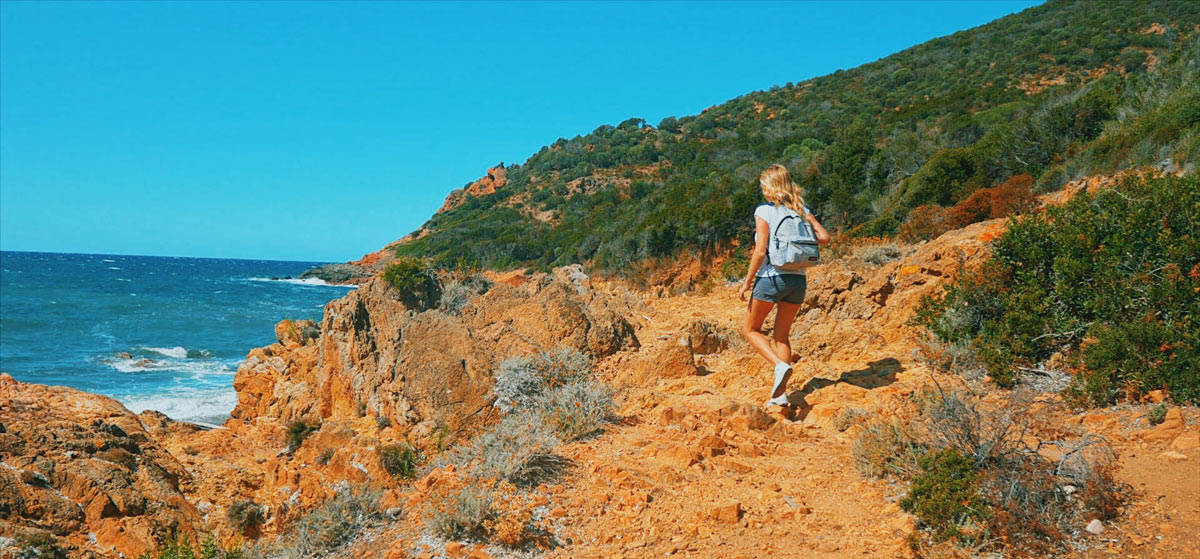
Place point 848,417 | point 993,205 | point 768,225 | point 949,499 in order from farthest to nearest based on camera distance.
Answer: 1. point 993,205
2. point 768,225
3. point 848,417
4. point 949,499

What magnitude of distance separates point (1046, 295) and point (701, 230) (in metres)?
9.83

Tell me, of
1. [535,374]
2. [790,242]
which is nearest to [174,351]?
[535,374]

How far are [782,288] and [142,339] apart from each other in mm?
28735

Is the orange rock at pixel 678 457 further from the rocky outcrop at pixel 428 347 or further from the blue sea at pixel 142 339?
the blue sea at pixel 142 339

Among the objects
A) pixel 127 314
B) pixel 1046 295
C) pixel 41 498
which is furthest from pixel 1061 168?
pixel 127 314

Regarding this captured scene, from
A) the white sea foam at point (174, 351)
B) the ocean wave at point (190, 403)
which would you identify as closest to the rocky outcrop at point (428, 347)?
the ocean wave at point (190, 403)

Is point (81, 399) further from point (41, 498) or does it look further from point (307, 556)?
point (307, 556)

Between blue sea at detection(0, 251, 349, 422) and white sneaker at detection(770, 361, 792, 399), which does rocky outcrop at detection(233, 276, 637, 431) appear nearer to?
white sneaker at detection(770, 361, 792, 399)

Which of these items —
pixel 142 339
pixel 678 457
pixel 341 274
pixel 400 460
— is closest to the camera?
pixel 678 457

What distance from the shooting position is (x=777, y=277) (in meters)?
5.01

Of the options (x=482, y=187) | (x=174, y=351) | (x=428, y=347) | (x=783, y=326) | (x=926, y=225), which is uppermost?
(x=482, y=187)

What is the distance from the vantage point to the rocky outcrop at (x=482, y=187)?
169 ft

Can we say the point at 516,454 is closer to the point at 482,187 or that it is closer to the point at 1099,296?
the point at 1099,296

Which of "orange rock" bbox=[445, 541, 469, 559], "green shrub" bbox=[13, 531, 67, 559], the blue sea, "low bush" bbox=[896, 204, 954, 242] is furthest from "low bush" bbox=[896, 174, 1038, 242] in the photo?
the blue sea
